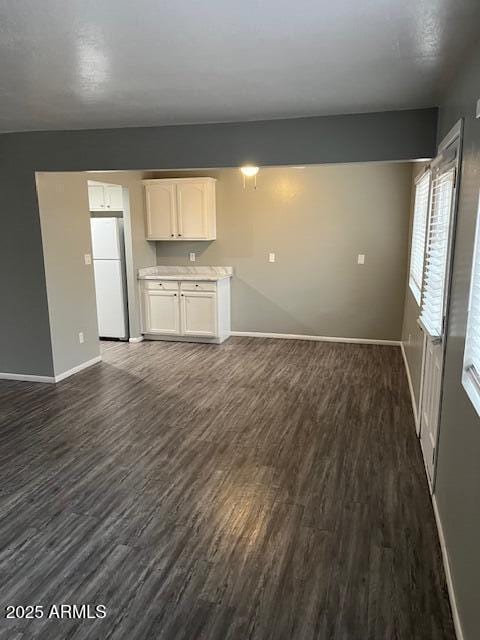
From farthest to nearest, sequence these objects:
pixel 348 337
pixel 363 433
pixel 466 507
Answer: pixel 348 337 → pixel 363 433 → pixel 466 507

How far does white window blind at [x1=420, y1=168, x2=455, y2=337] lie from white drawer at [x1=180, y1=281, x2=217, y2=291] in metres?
3.26

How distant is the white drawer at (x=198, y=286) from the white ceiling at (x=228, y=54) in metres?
3.05

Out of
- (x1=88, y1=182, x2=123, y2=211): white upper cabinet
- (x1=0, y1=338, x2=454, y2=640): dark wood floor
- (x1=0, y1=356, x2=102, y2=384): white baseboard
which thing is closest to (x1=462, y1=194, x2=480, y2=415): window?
(x1=0, y1=338, x2=454, y2=640): dark wood floor

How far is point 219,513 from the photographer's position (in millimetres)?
2553

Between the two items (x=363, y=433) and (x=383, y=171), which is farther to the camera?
(x=383, y=171)

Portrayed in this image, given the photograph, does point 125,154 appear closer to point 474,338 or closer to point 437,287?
point 437,287

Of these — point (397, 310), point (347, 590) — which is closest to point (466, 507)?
point (347, 590)

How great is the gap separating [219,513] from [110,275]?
14.7ft

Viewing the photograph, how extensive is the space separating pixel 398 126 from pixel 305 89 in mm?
900

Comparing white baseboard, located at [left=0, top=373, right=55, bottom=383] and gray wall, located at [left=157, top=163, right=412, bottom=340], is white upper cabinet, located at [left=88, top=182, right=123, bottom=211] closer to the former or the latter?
gray wall, located at [left=157, top=163, right=412, bottom=340]

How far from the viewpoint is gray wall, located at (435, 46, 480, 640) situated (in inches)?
64.2

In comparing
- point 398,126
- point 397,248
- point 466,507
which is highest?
point 398,126

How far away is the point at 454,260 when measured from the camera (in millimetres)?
2336

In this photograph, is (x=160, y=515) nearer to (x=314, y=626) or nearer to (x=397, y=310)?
(x=314, y=626)
